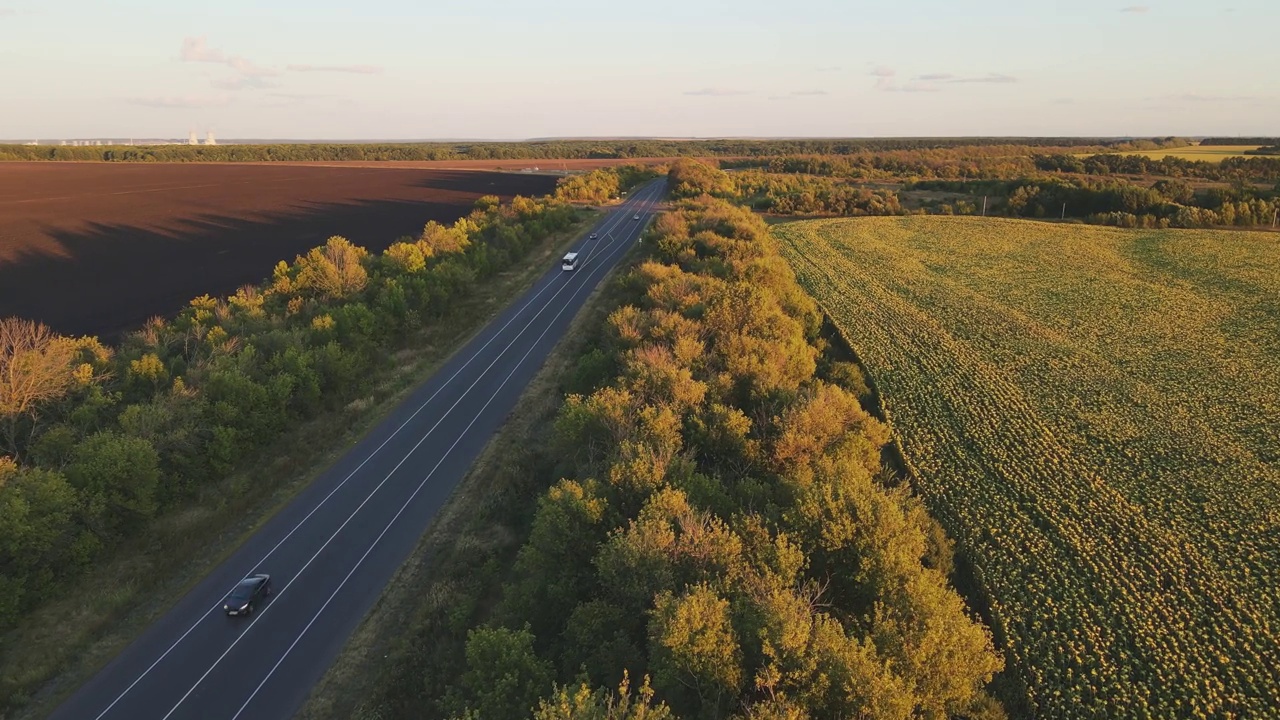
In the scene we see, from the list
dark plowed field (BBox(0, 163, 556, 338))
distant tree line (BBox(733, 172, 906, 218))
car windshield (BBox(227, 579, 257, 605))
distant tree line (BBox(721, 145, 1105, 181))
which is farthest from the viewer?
distant tree line (BBox(721, 145, 1105, 181))

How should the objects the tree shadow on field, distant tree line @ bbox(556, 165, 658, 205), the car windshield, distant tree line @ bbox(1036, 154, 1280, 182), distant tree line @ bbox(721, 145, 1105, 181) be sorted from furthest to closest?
distant tree line @ bbox(721, 145, 1105, 181)
the tree shadow on field
distant tree line @ bbox(556, 165, 658, 205)
distant tree line @ bbox(1036, 154, 1280, 182)
the car windshield

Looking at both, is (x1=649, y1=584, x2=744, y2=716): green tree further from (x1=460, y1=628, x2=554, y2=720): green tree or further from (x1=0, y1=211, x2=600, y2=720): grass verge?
(x1=0, y1=211, x2=600, y2=720): grass verge

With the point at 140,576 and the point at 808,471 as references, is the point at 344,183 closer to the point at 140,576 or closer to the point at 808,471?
the point at 140,576

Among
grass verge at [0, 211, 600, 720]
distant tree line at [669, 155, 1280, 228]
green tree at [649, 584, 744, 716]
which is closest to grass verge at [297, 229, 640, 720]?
grass verge at [0, 211, 600, 720]

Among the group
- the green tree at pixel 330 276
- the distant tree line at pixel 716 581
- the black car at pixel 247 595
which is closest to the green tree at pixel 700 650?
the distant tree line at pixel 716 581

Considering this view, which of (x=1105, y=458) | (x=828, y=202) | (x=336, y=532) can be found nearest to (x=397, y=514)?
(x=336, y=532)

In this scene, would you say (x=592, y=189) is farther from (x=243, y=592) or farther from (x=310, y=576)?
Answer: (x=243, y=592)
